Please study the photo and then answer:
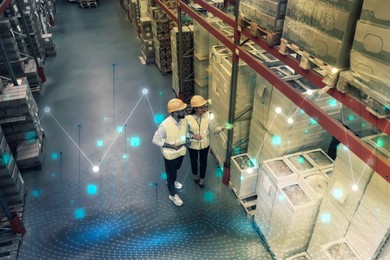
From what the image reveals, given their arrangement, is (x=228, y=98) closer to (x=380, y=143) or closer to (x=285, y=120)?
(x=285, y=120)

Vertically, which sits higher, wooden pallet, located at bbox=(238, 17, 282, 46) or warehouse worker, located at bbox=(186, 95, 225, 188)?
wooden pallet, located at bbox=(238, 17, 282, 46)

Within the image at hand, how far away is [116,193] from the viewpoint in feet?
20.8

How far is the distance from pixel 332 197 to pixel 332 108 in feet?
4.35

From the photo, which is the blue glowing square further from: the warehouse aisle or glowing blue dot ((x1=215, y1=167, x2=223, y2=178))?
glowing blue dot ((x1=215, y1=167, x2=223, y2=178))

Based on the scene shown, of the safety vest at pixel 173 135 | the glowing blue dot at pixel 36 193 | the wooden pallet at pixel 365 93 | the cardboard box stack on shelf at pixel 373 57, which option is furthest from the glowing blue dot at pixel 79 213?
the cardboard box stack on shelf at pixel 373 57

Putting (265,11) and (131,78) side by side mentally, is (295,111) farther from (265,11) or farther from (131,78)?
(131,78)

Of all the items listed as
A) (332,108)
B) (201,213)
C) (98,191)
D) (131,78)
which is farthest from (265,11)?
(131,78)

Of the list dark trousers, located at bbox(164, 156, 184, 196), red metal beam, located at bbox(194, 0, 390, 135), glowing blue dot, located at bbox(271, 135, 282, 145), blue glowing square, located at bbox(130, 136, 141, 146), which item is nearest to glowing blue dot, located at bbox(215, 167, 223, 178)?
dark trousers, located at bbox(164, 156, 184, 196)

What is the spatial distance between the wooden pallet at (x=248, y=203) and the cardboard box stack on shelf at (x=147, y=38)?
6799 mm

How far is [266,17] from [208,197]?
359 centimetres

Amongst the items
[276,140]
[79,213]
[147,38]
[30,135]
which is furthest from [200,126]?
[147,38]

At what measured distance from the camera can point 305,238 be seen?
4773 millimetres

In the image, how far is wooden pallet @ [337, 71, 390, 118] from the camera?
8.80ft

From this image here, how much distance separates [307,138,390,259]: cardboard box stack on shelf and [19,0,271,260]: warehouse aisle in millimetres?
1366
